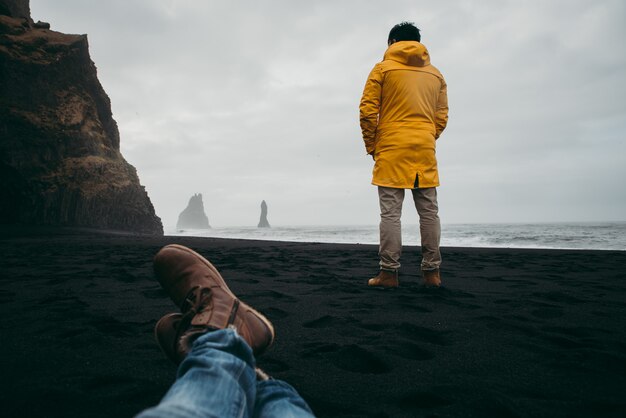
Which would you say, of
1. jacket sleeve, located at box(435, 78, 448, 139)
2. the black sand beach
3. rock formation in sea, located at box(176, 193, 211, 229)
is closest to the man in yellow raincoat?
jacket sleeve, located at box(435, 78, 448, 139)

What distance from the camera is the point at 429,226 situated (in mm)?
3189

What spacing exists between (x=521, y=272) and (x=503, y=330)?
108 inches

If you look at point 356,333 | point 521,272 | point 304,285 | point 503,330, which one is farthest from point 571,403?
point 521,272

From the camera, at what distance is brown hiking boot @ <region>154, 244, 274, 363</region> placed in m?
1.23

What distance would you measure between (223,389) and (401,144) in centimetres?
272

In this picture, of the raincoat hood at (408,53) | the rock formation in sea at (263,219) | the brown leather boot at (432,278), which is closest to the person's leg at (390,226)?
the brown leather boot at (432,278)

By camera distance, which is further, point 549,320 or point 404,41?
point 404,41

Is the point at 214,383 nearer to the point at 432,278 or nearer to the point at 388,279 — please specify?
the point at 388,279

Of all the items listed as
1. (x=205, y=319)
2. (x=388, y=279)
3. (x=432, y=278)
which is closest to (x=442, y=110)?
(x=432, y=278)

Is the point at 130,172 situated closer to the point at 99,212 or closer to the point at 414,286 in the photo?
the point at 99,212

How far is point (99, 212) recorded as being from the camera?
1977cm

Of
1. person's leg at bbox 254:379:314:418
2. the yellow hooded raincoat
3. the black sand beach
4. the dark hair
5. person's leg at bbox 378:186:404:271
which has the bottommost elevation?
the black sand beach

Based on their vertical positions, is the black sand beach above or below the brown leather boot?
below

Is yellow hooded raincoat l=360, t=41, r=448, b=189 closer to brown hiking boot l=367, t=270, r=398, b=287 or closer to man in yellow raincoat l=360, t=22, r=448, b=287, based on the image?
man in yellow raincoat l=360, t=22, r=448, b=287
